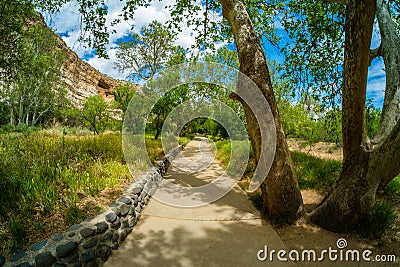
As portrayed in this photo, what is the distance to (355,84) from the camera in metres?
3.48

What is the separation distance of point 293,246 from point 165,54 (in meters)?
21.2

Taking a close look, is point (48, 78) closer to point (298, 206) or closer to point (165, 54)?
point (165, 54)

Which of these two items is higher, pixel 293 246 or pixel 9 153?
pixel 9 153

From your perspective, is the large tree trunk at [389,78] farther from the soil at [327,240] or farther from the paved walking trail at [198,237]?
the paved walking trail at [198,237]

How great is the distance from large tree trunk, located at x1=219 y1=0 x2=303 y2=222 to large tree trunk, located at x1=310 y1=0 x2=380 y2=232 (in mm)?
581

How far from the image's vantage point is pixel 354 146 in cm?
381

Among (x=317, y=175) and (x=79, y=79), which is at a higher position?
(x=79, y=79)

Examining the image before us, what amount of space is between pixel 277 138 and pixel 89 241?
11.1ft

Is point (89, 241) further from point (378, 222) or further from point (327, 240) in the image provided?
point (378, 222)

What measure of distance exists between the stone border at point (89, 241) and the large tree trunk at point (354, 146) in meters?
3.50

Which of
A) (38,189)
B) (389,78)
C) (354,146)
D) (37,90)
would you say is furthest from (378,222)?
(37,90)

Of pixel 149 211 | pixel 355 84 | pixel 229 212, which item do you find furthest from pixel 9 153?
pixel 355 84

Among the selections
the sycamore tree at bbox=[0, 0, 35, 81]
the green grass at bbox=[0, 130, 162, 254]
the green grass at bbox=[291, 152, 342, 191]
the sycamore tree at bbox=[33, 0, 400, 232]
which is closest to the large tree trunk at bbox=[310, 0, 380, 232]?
the sycamore tree at bbox=[33, 0, 400, 232]

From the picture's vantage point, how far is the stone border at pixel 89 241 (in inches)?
88.4
